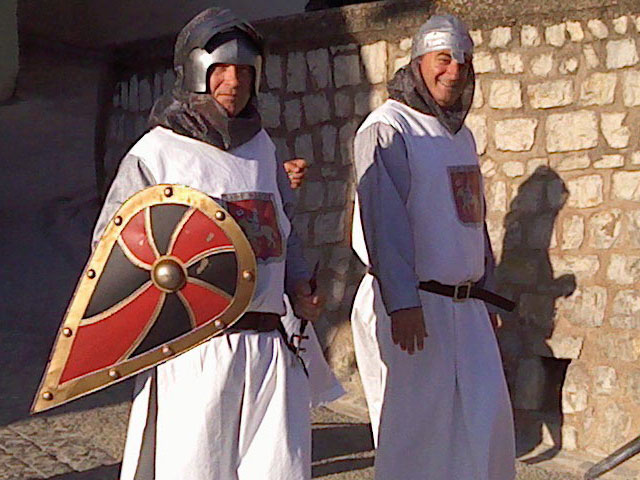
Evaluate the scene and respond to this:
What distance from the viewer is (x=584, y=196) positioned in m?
5.38

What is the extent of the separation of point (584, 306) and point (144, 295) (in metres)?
2.79

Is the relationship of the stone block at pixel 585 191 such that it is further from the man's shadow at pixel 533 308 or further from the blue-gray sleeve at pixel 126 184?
the blue-gray sleeve at pixel 126 184

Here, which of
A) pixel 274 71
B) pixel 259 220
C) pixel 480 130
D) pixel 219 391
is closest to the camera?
pixel 219 391

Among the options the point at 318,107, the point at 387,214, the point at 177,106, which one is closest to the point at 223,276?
the point at 177,106

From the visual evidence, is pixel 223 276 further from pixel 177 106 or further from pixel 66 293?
pixel 66 293

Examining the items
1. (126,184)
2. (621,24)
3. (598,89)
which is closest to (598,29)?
(621,24)

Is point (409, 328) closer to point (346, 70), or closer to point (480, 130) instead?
point (480, 130)

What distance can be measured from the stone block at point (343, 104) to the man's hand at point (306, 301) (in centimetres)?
297

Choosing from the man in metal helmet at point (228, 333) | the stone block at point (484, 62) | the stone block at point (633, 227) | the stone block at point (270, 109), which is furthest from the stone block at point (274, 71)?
the man in metal helmet at point (228, 333)

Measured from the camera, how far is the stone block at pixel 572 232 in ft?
17.7

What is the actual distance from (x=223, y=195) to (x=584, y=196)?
2536 mm

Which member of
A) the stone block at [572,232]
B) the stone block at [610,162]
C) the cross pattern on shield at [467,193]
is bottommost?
the stone block at [572,232]

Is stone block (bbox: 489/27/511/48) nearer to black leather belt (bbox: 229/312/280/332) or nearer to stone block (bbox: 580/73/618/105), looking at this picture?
stone block (bbox: 580/73/618/105)

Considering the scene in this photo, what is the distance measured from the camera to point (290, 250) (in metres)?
3.52
